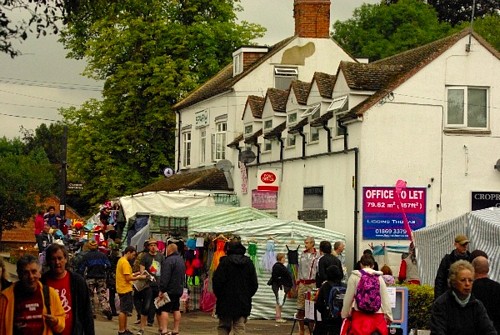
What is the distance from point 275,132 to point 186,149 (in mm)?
14698

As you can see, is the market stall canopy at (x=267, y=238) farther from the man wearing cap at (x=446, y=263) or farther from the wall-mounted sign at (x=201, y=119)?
the wall-mounted sign at (x=201, y=119)

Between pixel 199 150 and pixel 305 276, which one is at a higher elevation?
pixel 199 150

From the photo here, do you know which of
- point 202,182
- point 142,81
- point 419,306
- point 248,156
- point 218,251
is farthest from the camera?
point 142,81

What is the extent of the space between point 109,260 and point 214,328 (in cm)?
372

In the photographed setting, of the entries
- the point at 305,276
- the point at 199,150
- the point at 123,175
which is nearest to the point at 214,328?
the point at 305,276

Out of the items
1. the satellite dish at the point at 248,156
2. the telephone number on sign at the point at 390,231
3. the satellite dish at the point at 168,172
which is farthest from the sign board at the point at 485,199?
the satellite dish at the point at 168,172

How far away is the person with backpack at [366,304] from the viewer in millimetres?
15242

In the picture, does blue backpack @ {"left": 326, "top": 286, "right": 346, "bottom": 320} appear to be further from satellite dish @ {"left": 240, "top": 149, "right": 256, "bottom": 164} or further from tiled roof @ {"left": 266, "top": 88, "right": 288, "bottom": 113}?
satellite dish @ {"left": 240, "top": 149, "right": 256, "bottom": 164}

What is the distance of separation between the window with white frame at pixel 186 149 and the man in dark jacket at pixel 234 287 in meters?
37.4

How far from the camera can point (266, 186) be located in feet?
135

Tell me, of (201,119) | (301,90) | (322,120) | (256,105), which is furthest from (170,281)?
(201,119)

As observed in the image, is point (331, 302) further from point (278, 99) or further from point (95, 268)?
point (278, 99)

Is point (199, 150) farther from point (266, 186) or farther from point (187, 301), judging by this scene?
point (187, 301)

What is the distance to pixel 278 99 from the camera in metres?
44.5
